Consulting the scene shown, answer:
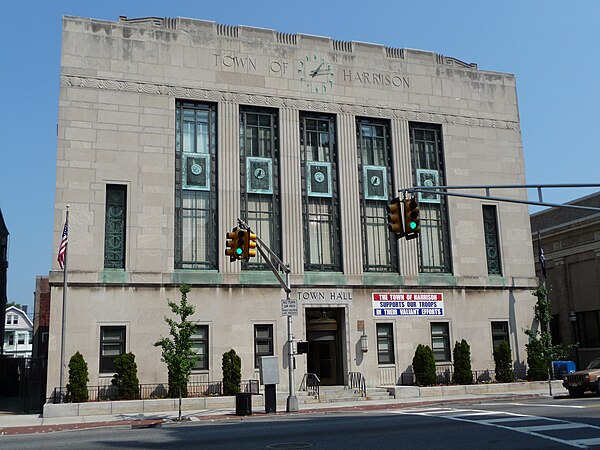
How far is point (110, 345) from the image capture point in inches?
1144

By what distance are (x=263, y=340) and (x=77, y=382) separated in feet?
27.7

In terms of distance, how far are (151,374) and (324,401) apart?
7.61m

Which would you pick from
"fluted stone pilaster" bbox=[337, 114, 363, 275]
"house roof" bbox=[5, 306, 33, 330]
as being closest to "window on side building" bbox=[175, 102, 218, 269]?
"fluted stone pilaster" bbox=[337, 114, 363, 275]

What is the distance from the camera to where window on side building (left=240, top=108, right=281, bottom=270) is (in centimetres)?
3225

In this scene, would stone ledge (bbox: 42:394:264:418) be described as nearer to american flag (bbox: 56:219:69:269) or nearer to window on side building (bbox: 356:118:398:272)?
american flag (bbox: 56:219:69:269)

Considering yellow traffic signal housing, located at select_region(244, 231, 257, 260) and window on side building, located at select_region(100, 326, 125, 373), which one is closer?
yellow traffic signal housing, located at select_region(244, 231, 257, 260)

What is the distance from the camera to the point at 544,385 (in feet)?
109

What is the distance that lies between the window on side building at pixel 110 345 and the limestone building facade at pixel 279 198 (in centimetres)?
9

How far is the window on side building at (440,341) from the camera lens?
33.9 m

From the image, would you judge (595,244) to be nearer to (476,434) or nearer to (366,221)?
(366,221)

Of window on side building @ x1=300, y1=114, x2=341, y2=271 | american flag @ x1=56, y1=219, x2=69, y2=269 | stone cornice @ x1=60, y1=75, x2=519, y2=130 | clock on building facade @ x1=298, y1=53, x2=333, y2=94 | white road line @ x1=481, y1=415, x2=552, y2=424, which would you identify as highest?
clock on building facade @ x1=298, y1=53, x2=333, y2=94

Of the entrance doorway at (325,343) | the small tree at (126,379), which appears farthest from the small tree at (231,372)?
the entrance doorway at (325,343)

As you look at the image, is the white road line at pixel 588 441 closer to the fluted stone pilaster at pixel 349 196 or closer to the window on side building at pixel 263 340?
the window on side building at pixel 263 340

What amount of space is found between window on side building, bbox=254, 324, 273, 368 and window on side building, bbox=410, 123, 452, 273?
8.70 m
